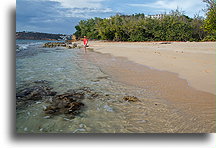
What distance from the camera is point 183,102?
3412 mm

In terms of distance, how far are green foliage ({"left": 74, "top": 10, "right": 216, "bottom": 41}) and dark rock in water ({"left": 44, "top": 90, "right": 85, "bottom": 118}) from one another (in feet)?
57.4

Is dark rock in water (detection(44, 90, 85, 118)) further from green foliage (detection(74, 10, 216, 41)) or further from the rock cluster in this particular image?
green foliage (detection(74, 10, 216, 41))

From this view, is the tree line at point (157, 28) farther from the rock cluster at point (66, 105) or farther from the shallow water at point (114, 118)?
the rock cluster at point (66, 105)

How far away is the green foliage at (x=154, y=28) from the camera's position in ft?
74.3

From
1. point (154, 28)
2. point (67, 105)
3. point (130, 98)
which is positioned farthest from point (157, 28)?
point (67, 105)

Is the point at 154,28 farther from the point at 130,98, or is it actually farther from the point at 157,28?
the point at 130,98

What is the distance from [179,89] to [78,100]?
2.65 m

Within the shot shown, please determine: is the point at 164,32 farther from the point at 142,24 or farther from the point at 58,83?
the point at 58,83

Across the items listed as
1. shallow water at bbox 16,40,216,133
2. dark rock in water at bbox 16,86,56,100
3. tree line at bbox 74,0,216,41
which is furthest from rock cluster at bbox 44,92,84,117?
tree line at bbox 74,0,216,41

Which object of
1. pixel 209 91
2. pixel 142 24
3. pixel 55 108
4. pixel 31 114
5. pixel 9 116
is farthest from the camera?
pixel 142 24

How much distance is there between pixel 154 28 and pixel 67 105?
24716 millimetres

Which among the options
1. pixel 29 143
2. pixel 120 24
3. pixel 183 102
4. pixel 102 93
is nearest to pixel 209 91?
pixel 183 102

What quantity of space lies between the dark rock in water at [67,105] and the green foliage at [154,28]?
17.5m

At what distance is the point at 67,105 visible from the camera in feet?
10.4
